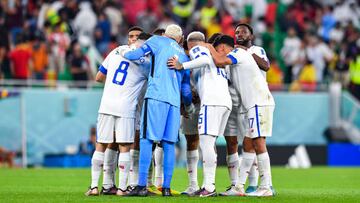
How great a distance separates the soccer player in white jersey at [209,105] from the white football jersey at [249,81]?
1.05ft

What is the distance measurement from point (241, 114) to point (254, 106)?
1.58 ft

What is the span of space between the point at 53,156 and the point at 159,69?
1401 centimetres

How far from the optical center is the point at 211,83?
660 inches

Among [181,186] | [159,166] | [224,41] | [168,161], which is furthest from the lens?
[181,186]

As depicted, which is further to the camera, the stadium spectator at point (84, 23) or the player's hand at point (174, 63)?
the stadium spectator at point (84, 23)

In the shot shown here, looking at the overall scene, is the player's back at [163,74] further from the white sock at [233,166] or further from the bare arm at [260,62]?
the white sock at [233,166]

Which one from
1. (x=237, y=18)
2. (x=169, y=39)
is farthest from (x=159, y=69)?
(x=237, y=18)

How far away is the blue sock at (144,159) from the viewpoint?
643 inches

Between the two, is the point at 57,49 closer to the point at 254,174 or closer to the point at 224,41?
the point at 254,174

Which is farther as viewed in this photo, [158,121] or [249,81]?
[249,81]

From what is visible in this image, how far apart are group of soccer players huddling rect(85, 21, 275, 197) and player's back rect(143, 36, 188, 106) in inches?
0.6

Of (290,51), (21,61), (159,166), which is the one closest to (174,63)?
(159,166)

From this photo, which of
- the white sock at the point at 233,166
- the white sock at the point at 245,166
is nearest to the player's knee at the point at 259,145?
the white sock at the point at 245,166

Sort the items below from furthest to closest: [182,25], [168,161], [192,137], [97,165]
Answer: [182,25] < [192,137] < [97,165] < [168,161]
